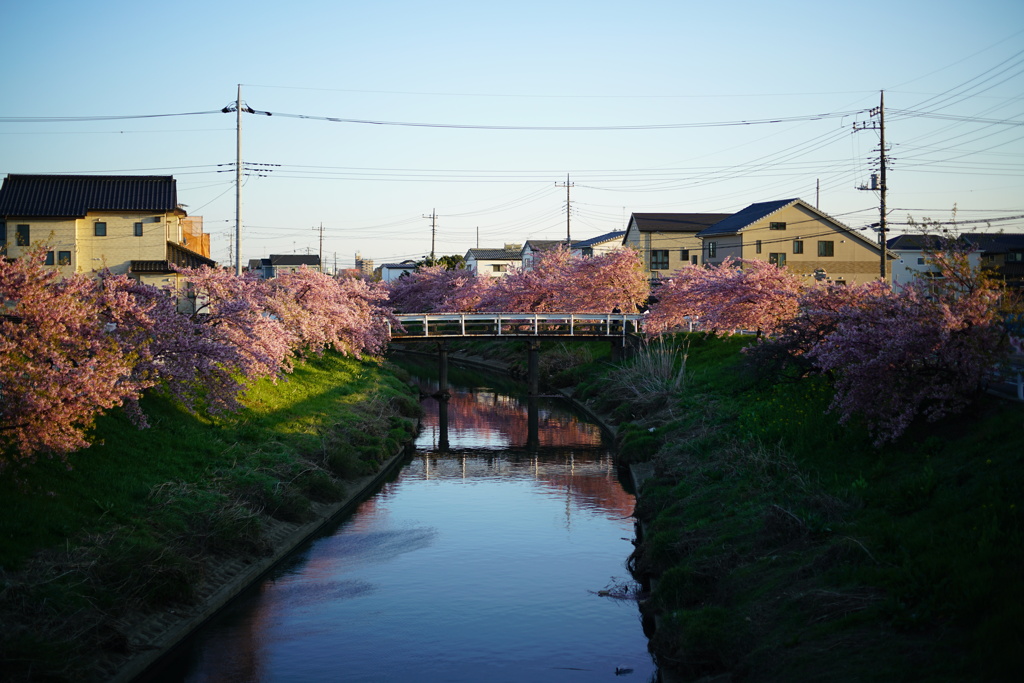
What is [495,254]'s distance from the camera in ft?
418

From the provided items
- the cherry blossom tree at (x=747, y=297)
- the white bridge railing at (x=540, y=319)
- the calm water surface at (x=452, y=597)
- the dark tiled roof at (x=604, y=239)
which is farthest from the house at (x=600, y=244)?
the calm water surface at (x=452, y=597)

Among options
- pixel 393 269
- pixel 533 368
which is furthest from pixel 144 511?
pixel 393 269

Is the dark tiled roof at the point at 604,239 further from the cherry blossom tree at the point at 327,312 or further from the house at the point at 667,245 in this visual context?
the cherry blossom tree at the point at 327,312

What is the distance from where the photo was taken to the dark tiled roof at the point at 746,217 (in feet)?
222

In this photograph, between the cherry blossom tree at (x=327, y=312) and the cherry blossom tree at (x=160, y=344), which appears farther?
the cherry blossom tree at (x=327, y=312)

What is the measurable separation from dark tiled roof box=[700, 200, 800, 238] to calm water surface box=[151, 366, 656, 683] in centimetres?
4275

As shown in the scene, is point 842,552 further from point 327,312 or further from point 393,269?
point 393,269

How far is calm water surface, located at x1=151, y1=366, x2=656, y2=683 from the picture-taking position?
→ 1448cm

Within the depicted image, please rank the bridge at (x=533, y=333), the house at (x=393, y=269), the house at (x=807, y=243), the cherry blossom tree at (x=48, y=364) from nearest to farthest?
the cherry blossom tree at (x=48, y=364), the bridge at (x=533, y=333), the house at (x=807, y=243), the house at (x=393, y=269)

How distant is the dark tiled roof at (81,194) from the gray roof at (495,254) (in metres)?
70.6

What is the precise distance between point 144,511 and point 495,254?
111 metres

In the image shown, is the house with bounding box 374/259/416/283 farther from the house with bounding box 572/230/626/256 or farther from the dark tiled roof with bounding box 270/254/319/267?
the house with bounding box 572/230/626/256

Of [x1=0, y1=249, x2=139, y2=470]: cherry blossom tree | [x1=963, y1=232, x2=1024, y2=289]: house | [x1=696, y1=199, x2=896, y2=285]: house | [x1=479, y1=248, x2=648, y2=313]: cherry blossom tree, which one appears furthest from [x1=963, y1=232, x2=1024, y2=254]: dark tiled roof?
[x1=0, y1=249, x2=139, y2=470]: cherry blossom tree

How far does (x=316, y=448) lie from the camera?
2641cm
